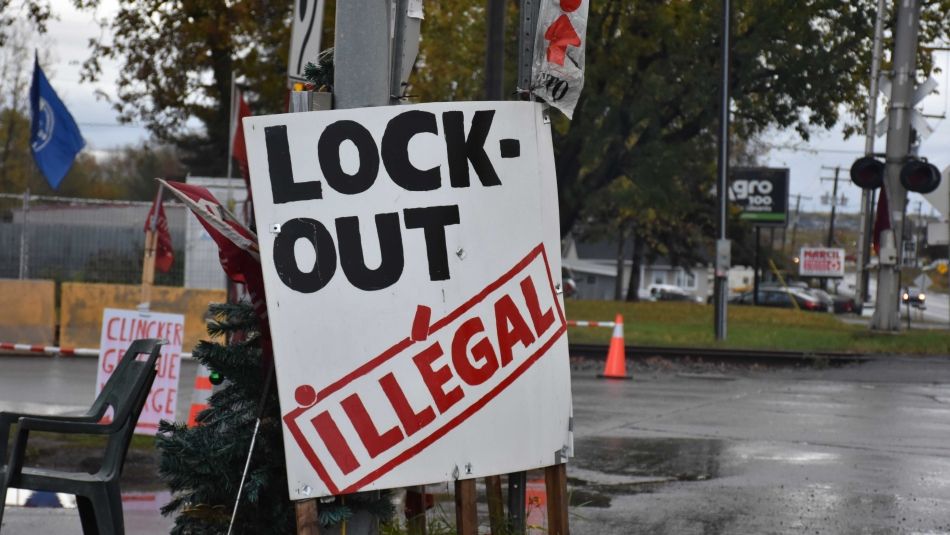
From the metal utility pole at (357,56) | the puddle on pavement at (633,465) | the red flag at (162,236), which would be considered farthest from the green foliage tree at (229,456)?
the red flag at (162,236)

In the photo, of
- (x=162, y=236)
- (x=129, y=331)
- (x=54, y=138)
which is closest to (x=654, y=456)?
(x=129, y=331)

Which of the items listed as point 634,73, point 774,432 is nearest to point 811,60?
point 634,73

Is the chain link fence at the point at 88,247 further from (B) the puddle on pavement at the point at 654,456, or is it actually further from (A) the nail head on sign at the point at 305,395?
(A) the nail head on sign at the point at 305,395

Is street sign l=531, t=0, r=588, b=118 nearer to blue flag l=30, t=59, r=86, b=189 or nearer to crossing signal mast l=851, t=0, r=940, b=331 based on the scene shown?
blue flag l=30, t=59, r=86, b=189

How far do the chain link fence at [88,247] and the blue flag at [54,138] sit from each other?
4.04 metres

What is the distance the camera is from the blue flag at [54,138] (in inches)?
670

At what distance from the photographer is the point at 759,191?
61.6 meters

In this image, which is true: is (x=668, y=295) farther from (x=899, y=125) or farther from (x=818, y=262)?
(x=899, y=125)

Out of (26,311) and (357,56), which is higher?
(357,56)

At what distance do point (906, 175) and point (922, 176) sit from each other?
10.0 inches

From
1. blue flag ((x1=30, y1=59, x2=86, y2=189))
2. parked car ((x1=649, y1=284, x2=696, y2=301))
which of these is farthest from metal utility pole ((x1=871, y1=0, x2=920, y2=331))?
parked car ((x1=649, y1=284, x2=696, y2=301))

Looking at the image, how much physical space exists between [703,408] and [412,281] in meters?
9.80

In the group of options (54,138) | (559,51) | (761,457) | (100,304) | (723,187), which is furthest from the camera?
(723,187)

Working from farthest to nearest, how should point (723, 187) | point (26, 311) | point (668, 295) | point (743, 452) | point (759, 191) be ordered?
point (668, 295)
point (759, 191)
point (723, 187)
point (26, 311)
point (743, 452)
